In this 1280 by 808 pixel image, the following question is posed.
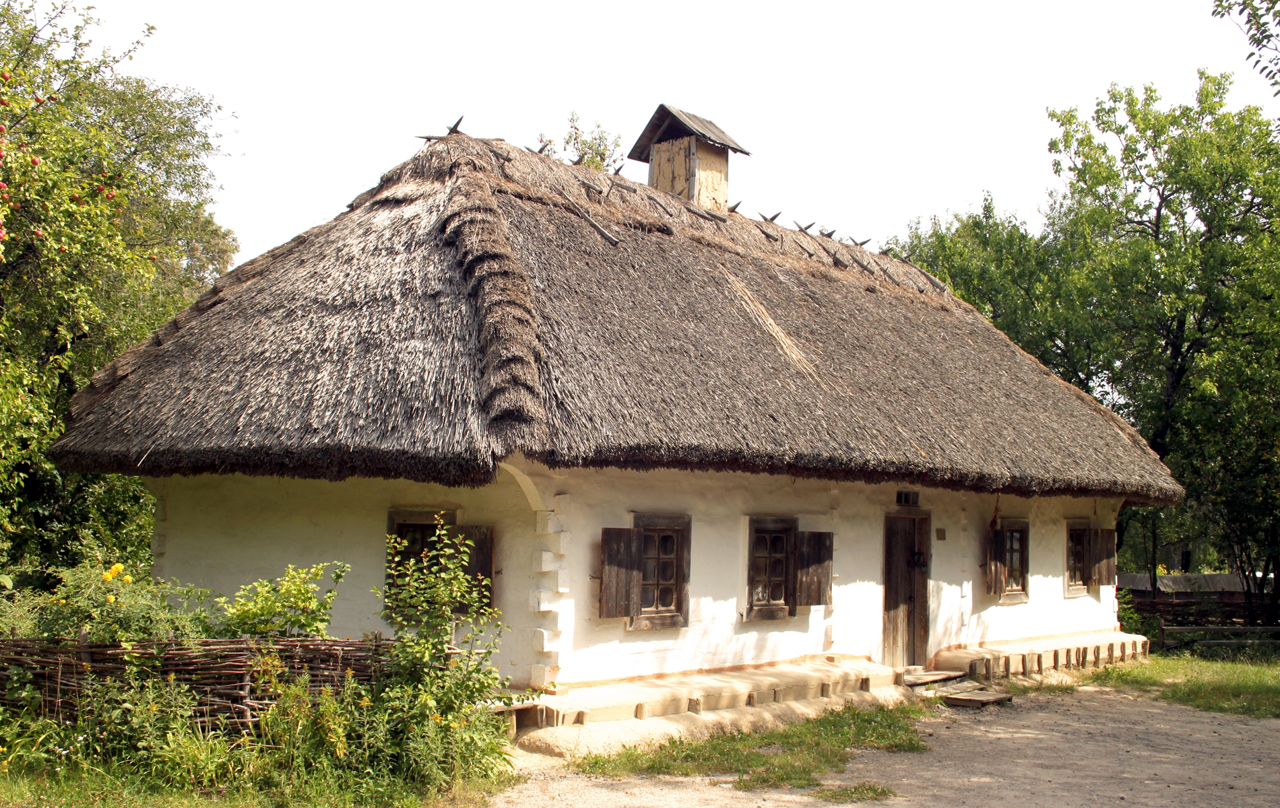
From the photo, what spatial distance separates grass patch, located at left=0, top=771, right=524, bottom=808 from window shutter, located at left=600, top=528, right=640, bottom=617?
251 centimetres

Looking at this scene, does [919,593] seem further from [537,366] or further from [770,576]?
[537,366]

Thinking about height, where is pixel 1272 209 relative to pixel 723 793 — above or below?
above

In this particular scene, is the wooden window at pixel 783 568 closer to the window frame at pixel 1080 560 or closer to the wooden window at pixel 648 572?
the wooden window at pixel 648 572

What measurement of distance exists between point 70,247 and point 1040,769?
975 cm

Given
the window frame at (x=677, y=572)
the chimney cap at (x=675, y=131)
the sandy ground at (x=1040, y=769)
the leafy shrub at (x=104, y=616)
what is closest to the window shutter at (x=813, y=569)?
the window frame at (x=677, y=572)

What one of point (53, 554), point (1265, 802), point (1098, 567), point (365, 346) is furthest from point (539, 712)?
point (1098, 567)

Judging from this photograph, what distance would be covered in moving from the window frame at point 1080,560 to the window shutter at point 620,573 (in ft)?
25.6

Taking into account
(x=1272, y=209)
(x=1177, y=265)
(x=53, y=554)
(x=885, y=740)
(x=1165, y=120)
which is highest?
(x=1165, y=120)

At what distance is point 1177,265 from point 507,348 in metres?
13.7

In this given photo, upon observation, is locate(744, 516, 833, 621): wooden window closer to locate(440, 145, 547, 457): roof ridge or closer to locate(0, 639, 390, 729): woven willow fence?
locate(440, 145, 547, 457): roof ridge

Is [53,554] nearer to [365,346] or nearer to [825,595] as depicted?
[365,346]

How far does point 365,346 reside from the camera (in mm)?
7465

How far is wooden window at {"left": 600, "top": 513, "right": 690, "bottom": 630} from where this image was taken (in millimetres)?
7602

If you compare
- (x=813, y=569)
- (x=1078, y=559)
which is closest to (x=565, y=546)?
(x=813, y=569)
